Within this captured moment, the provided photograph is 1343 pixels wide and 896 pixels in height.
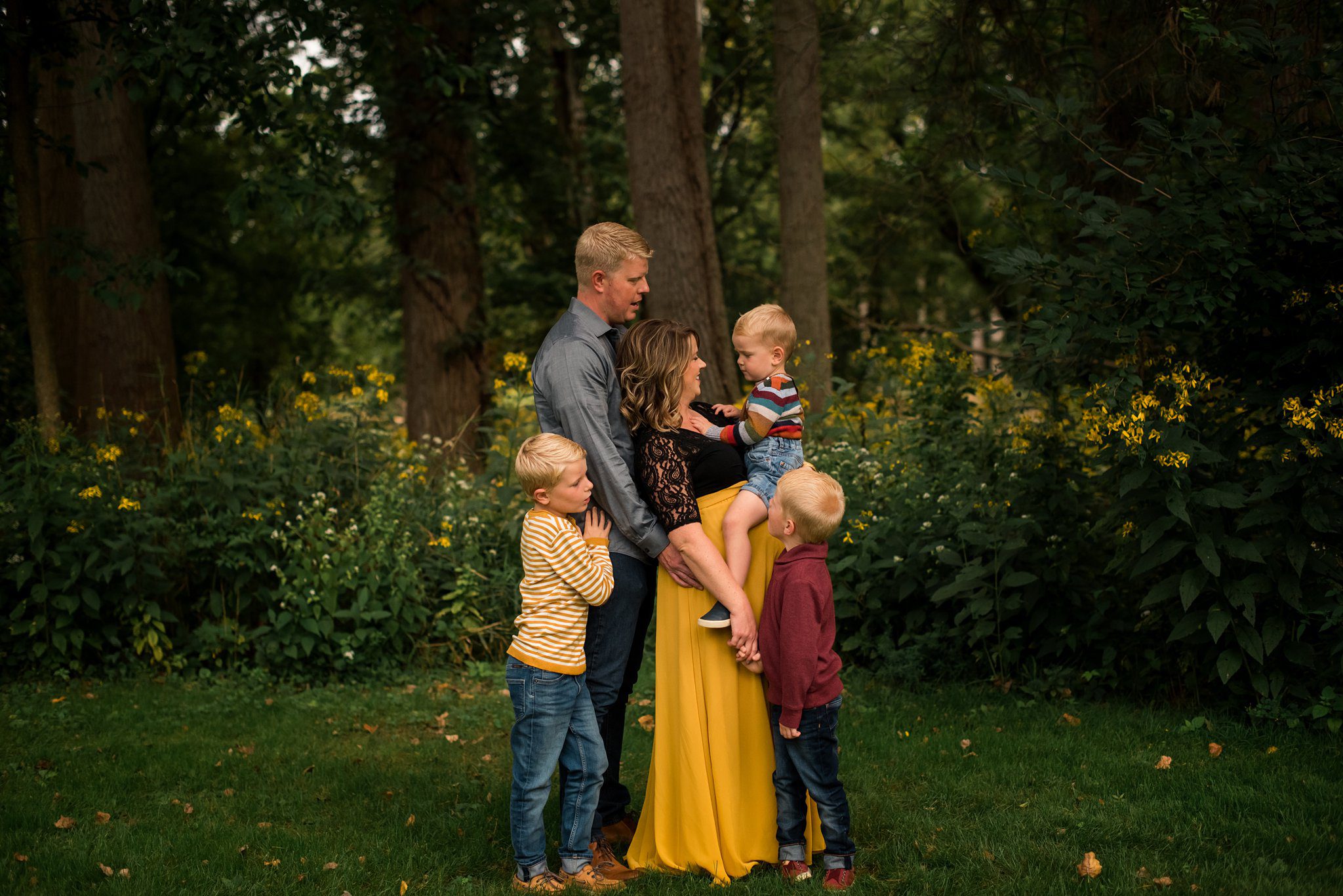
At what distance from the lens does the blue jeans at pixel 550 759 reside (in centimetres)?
360

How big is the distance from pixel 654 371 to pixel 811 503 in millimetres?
686

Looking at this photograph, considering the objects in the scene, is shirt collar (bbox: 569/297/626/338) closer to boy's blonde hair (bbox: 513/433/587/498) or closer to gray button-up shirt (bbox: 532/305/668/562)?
gray button-up shirt (bbox: 532/305/668/562)

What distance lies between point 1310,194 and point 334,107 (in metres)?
8.98

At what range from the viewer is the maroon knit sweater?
3.54m

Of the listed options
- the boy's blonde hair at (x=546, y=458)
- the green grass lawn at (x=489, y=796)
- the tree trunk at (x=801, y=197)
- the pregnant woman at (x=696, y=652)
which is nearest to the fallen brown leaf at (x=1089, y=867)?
the green grass lawn at (x=489, y=796)

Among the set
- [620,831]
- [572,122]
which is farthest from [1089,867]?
[572,122]

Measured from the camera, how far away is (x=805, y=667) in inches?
139

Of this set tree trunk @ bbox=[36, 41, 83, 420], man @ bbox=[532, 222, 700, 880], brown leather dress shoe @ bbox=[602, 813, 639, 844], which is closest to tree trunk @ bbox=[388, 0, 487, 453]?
tree trunk @ bbox=[36, 41, 83, 420]

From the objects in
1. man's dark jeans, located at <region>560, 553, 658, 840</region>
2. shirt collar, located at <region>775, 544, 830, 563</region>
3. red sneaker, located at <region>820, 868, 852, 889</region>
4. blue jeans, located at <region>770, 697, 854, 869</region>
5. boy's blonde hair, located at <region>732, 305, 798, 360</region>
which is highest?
boy's blonde hair, located at <region>732, 305, 798, 360</region>

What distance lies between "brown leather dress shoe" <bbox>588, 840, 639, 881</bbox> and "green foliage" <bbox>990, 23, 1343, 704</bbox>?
2677 mm

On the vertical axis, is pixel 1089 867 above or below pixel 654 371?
below

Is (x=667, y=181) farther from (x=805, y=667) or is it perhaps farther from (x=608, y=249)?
(x=805, y=667)

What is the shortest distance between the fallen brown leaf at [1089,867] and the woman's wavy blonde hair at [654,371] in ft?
6.75

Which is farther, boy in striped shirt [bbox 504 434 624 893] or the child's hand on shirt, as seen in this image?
the child's hand on shirt
